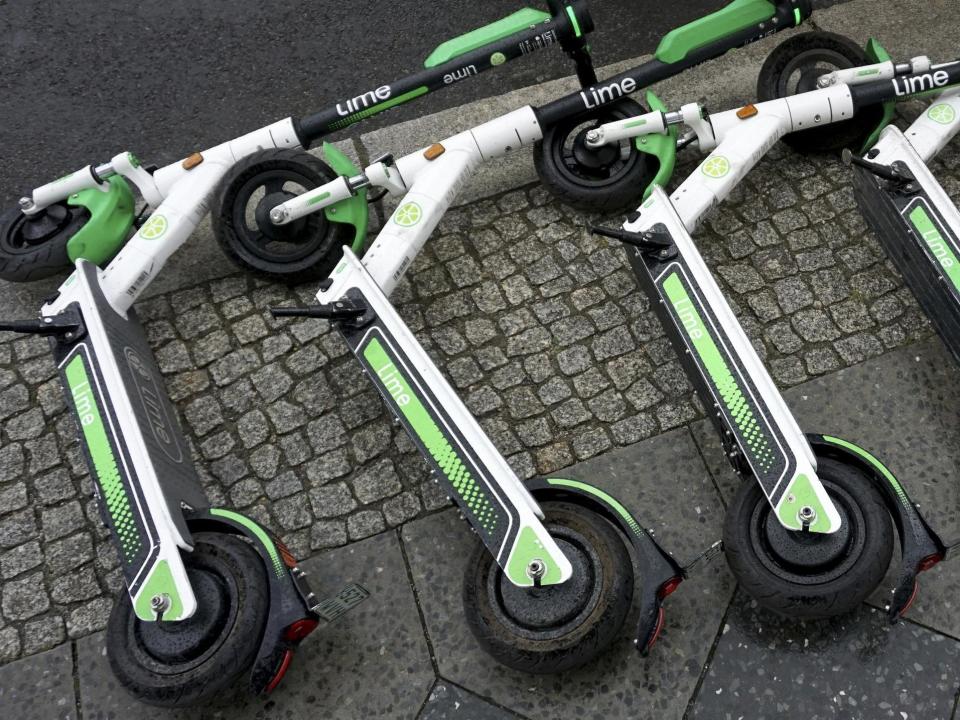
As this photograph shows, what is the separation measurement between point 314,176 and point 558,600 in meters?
2.09

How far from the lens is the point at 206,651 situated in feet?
8.45

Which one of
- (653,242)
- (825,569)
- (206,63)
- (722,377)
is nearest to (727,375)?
(722,377)

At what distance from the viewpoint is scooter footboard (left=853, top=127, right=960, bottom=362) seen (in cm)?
312

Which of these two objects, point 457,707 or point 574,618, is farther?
point 457,707

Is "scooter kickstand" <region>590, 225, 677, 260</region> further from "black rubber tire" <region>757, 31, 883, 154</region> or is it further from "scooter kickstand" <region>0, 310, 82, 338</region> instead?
"scooter kickstand" <region>0, 310, 82, 338</region>

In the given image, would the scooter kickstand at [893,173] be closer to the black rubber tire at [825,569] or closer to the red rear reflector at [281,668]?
the black rubber tire at [825,569]

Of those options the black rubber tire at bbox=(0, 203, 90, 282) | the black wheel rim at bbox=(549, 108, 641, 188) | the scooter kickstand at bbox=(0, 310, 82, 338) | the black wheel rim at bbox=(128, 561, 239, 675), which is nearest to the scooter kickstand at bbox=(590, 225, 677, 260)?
the black wheel rim at bbox=(549, 108, 641, 188)

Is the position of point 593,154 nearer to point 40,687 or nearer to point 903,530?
point 903,530

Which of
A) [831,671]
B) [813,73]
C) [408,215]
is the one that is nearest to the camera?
[831,671]

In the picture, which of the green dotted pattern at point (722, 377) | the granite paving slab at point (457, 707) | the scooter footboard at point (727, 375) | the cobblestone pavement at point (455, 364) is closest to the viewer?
the scooter footboard at point (727, 375)

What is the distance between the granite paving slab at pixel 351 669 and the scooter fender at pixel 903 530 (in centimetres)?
A: 161

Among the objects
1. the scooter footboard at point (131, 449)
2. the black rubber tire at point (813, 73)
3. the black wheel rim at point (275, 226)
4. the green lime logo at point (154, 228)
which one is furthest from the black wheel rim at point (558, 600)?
the black rubber tire at point (813, 73)

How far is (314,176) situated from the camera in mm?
3529

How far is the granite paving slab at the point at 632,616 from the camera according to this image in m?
2.83
